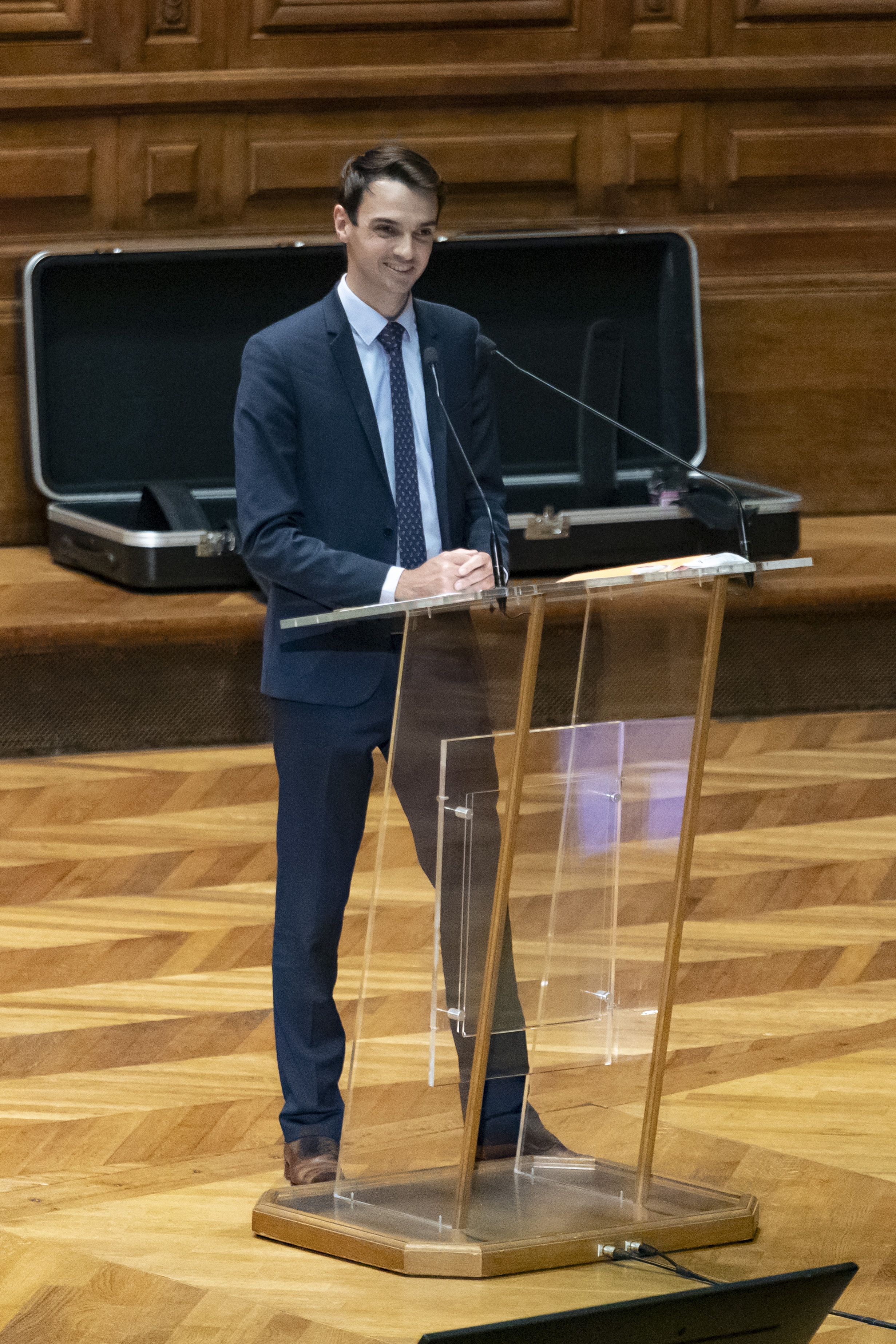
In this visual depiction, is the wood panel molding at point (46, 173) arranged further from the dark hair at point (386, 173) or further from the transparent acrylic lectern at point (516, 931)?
the transparent acrylic lectern at point (516, 931)

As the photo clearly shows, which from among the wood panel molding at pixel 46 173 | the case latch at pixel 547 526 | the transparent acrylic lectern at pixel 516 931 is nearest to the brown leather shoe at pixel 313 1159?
the transparent acrylic lectern at pixel 516 931

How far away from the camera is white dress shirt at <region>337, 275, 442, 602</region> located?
7.32 feet

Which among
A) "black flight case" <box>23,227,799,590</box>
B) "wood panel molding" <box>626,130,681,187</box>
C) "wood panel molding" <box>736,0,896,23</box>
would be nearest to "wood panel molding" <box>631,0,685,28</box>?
"wood panel molding" <box>736,0,896,23</box>

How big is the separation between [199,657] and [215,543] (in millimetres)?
262

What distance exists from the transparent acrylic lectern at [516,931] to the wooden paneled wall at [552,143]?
296cm

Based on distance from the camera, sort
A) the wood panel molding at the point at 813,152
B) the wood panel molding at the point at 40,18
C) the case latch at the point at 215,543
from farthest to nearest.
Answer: the wood panel molding at the point at 813,152 < the wood panel molding at the point at 40,18 < the case latch at the point at 215,543

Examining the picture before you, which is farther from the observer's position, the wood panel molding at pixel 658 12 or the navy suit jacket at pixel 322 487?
the wood panel molding at pixel 658 12

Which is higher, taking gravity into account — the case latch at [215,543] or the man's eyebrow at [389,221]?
the man's eyebrow at [389,221]

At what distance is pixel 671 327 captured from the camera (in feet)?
16.1

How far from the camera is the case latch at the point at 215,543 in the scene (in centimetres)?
424

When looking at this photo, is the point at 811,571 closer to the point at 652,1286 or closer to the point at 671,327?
the point at 671,327

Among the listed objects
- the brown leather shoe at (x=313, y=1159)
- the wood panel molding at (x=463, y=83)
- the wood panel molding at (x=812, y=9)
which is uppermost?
the wood panel molding at (x=812, y=9)

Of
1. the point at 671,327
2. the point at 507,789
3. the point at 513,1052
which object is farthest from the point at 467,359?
the point at 671,327

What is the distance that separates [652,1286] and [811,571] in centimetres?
279
